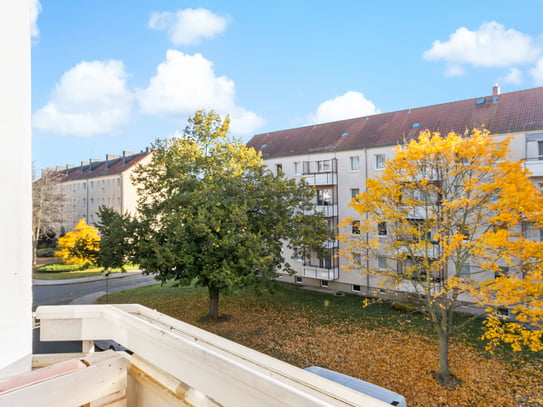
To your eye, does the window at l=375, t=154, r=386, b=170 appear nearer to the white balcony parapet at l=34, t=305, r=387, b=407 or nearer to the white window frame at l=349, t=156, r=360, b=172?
the white window frame at l=349, t=156, r=360, b=172

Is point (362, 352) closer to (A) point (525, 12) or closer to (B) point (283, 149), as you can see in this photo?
(A) point (525, 12)

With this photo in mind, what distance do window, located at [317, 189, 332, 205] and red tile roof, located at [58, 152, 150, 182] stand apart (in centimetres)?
2437

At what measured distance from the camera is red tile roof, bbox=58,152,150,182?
129ft

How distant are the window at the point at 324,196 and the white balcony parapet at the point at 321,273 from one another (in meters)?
4.02

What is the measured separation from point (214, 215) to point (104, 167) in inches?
1413

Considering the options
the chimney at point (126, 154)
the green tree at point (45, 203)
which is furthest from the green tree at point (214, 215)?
the chimney at point (126, 154)

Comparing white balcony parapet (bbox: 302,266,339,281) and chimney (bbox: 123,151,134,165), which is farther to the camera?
chimney (bbox: 123,151,134,165)

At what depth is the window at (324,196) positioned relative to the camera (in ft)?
69.9

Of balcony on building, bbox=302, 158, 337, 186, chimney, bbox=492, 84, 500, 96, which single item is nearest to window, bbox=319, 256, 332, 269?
balcony on building, bbox=302, 158, 337, 186

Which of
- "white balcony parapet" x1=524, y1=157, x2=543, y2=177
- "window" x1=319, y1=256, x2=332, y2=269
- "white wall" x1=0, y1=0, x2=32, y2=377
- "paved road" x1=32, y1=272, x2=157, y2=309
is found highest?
"white balcony parapet" x1=524, y1=157, x2=543, y2=177

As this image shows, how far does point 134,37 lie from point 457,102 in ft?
60.5

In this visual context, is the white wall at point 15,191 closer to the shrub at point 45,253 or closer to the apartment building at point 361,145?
the apartment building at point 361,145

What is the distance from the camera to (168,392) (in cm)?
136

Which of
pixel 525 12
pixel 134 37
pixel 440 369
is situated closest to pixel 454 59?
pixel 525 12
